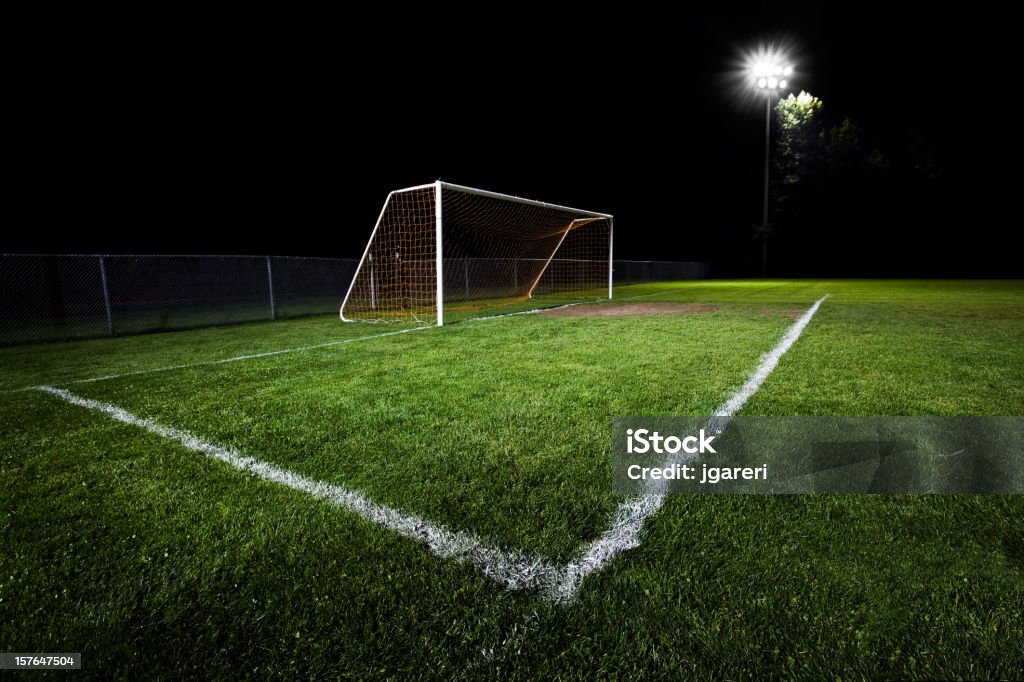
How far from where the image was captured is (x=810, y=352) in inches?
211

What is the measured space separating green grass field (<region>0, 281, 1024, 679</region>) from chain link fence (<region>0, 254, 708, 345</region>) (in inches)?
333

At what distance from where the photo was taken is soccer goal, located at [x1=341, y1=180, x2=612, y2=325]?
1044 cm

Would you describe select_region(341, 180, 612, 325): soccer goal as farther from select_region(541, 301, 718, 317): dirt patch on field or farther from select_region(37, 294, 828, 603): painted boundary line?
select_region(37, 294, 828, 603): painted boundary line

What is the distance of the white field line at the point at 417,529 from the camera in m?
1.68

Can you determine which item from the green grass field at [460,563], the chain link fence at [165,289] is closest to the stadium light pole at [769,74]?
the chain link fence at [165,289]

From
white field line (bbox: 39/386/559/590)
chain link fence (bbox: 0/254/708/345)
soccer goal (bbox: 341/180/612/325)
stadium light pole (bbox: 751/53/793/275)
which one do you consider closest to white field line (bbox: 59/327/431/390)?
soccer goal (bbox: 341/180/612/325)

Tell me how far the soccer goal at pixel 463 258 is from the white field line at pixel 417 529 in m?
5.87

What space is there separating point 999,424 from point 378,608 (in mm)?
3738

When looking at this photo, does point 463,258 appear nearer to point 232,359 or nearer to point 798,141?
point 232,359

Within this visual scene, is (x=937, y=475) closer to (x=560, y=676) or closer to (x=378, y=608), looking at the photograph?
(x=560, y=676)

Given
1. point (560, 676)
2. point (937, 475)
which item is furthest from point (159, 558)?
point (937, 475)

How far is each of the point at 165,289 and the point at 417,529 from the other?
22.6 metres

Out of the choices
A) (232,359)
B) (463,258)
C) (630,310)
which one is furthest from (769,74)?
(232,359)

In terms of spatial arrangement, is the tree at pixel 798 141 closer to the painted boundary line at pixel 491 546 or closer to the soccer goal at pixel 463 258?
the soccer goal at pixel 463 258
